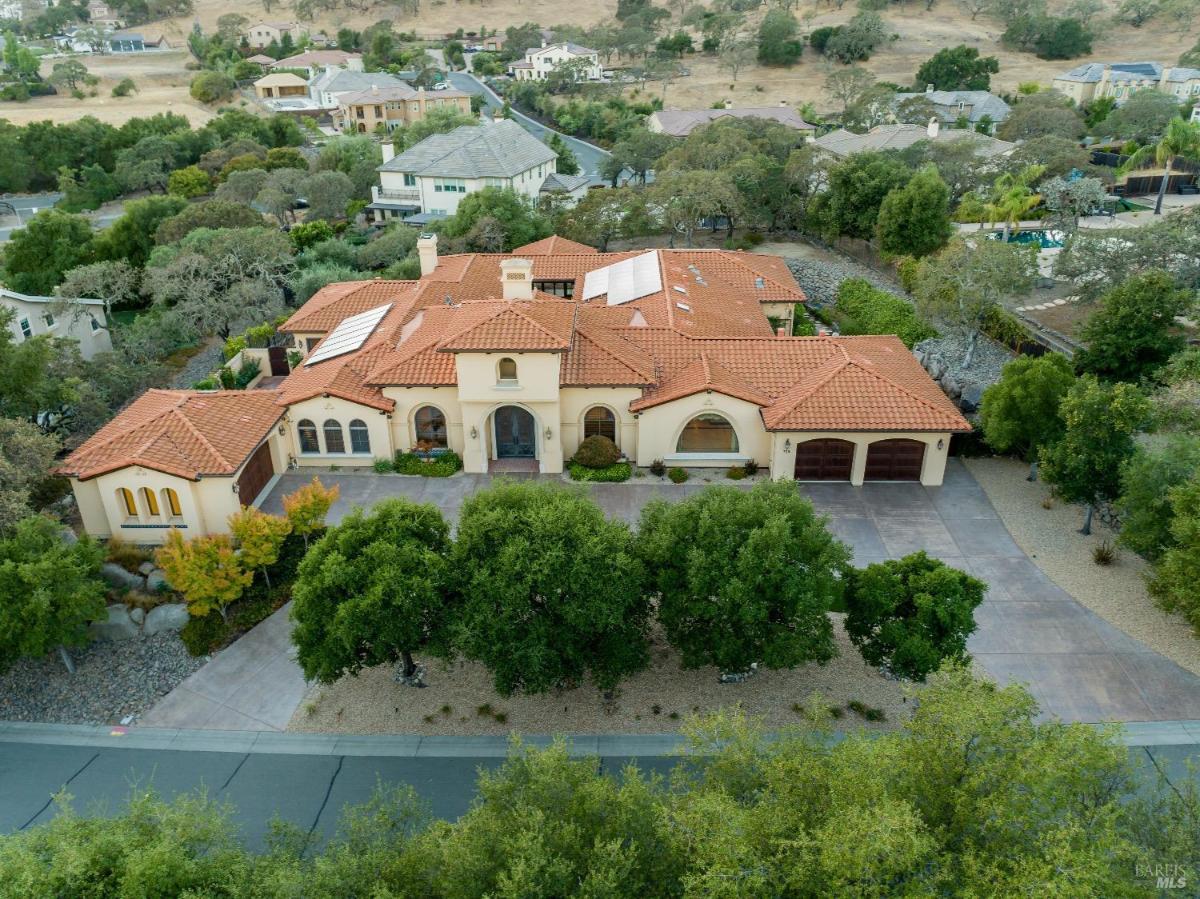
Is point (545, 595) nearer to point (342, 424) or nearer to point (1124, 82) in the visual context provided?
point (342, 424)

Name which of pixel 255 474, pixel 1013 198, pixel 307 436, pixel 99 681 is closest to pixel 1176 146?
pixel 1013 198

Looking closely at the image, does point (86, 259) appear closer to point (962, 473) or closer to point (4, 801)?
point (4, 801)

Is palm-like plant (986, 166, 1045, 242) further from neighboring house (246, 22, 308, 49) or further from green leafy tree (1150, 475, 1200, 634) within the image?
neighboring house (246, 22, 308, 49)

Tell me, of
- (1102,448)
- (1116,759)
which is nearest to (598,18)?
(1102,448)

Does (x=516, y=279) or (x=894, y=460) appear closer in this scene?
(x=894, y=460)

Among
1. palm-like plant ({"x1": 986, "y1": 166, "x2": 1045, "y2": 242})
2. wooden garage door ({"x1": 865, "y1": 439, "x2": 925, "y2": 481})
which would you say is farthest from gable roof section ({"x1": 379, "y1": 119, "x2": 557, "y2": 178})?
wooden garage door ({"x1": 865, "y1": 439, "x2": 925, "y2": 481})

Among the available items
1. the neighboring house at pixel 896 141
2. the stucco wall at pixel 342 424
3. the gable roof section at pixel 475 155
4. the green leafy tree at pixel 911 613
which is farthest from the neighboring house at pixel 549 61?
the green leafy tree at pixel 911 613
